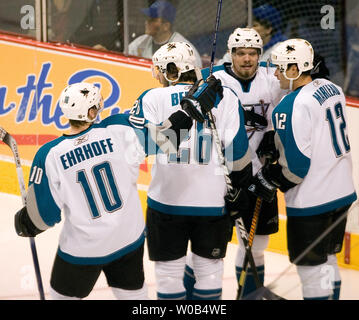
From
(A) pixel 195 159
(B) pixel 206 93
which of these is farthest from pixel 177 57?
(A) pixel 195 159

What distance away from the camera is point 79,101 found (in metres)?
2.95

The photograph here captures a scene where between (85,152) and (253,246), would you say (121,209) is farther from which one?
(253,246)

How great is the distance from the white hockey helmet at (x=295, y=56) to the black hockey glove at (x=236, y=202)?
0.51 meters

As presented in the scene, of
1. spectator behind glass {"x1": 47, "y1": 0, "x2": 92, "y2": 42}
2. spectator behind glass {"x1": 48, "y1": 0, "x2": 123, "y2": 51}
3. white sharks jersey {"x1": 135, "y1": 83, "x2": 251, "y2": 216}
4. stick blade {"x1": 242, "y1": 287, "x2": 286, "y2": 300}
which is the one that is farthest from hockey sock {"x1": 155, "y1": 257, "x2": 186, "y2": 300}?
spectator behind glass {"x1": 47, "y1": 0, "x2": 92, "y2": 42}

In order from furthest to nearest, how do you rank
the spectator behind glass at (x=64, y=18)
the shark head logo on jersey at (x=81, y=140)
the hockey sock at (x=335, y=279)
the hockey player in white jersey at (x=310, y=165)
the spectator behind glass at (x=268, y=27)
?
the spectator behind glass at (x=64, y=18) < the spectator behind glass at (x=268, y=27) < the hockey sock at (x=335, y=279) < the hockey player in white jersey at (x=310, y=165) < the shark head logo on jersey at (x=81, y=140)

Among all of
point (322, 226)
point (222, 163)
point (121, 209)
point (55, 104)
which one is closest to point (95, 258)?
point (121, 209)

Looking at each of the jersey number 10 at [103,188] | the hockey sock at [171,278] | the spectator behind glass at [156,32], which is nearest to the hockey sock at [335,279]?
the hockey sock at [171,278]

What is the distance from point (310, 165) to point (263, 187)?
10.0 inches

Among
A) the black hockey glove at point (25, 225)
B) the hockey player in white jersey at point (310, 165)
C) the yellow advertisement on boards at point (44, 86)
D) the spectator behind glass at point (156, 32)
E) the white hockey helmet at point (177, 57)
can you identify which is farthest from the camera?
the yellow advertisement on boards at point (44, 86)

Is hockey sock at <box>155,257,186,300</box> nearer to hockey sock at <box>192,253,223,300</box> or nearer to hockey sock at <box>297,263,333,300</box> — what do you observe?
hockey sock at <box>192,253,223,300</box>

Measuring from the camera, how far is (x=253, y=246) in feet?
12.4

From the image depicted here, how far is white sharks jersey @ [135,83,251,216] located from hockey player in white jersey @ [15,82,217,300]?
0.55 ft

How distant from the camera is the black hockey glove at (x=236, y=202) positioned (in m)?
3.37

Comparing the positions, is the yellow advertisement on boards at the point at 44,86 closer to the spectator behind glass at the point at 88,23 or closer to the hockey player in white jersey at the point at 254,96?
the spectator behind glass at the point at 88,23
